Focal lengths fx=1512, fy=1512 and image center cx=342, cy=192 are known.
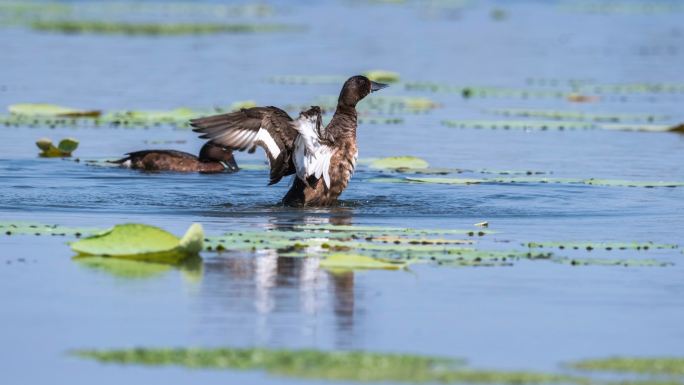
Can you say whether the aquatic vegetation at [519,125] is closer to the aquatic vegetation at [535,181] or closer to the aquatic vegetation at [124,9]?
the aquatic vegetation at [535,181]

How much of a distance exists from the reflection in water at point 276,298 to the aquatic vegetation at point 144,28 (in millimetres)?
29354

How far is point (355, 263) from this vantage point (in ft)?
31.8

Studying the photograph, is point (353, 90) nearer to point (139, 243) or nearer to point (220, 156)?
point (220, 156)

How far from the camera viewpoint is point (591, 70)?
30.1m

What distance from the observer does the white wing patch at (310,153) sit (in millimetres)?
12633

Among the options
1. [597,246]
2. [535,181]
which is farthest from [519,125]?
[597,246]

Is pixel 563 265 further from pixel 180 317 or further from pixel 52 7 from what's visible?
pixel 52 7

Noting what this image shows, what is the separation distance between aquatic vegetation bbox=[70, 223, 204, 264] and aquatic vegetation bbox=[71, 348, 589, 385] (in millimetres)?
2567

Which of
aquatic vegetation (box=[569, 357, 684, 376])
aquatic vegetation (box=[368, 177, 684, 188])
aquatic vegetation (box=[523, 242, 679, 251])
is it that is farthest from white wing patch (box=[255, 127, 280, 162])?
aquatic vegetation (box=[569, 357, 684, 376])

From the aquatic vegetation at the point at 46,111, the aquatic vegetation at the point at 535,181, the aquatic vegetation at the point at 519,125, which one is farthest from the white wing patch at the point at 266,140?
the aquatic vegetation at the point at 519,125

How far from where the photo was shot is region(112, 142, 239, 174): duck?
53.4ft

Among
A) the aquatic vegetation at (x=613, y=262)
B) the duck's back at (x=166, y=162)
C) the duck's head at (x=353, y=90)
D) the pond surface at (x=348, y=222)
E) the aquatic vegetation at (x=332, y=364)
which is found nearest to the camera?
the aquatic vegetation at (x=332, y=364)

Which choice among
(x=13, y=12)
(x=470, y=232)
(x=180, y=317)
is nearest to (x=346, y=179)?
(x=470, y=232)

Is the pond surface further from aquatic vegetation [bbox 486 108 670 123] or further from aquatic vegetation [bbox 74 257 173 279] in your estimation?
aquatic vegetation [bbox 486 108 670 123]
